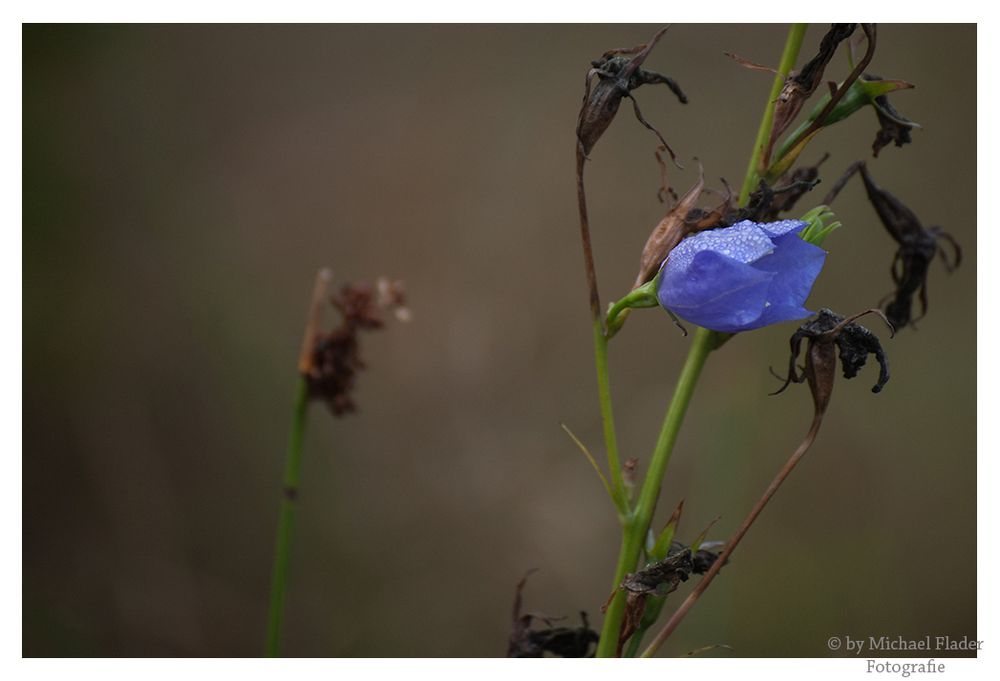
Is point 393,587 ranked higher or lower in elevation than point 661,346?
lower

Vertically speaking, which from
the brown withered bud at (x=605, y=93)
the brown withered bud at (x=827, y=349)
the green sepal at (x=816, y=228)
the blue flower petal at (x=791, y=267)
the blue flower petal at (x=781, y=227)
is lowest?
the brown withered bud at (x=827, y=349)

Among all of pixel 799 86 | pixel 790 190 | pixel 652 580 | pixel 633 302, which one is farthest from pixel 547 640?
pixel 799 86

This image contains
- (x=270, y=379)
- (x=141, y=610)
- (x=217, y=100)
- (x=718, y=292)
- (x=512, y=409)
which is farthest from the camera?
(x=217, y=100)

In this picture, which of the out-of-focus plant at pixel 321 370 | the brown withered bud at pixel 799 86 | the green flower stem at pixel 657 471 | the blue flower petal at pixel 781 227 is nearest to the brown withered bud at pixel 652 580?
the green flower stem at pixel 657 471

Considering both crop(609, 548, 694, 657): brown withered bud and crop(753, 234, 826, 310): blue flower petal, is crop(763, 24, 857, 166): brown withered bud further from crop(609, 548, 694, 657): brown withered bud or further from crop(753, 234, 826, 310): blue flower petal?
crop(609, 548, 694, 657): brown withered bud

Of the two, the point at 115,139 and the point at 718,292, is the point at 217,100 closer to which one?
the point at 115,139

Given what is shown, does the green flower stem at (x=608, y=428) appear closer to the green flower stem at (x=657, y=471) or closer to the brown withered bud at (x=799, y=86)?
the green flower stem at (x=657, y=471)

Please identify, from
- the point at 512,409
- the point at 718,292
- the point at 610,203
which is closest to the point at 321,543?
the point at 512,409

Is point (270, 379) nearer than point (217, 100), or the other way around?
point (270, 379)
